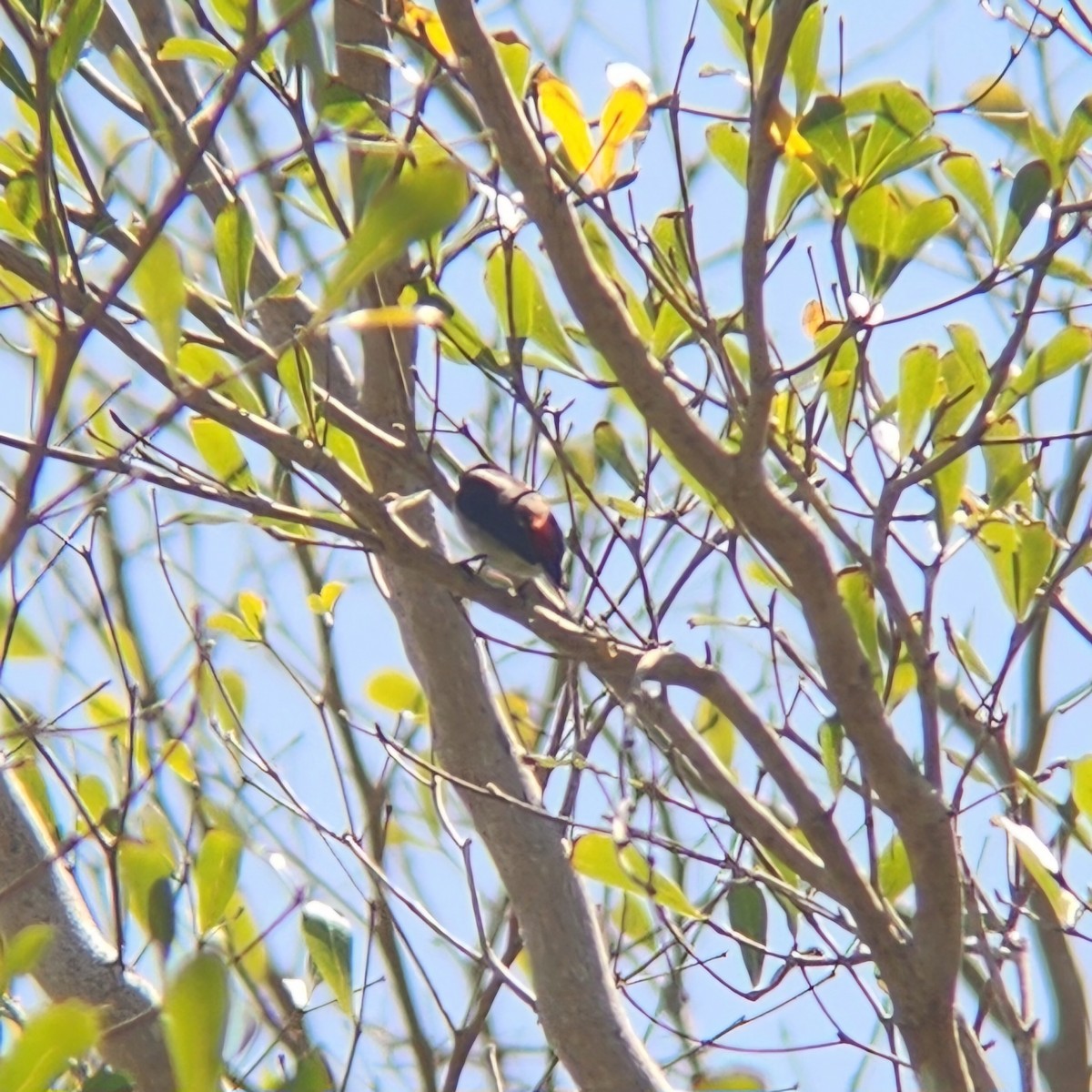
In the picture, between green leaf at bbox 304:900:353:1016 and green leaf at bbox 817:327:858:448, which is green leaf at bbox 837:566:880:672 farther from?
green leaf at bbox 304:900:353:1016

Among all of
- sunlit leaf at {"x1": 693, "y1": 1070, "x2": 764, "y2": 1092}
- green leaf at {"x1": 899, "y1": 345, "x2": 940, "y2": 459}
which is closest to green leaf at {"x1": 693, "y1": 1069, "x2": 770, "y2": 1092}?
sunlit leaf at {"x1": 693, "y1": 1070, "x2": 764, "y2": 1092}

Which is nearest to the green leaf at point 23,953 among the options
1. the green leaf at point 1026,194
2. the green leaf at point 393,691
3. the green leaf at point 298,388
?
the green leaf at point 298,388

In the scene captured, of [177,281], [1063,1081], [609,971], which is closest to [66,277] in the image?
[177,281]

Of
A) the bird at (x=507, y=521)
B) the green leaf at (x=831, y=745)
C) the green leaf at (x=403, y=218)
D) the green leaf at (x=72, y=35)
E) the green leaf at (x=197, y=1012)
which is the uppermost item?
the bird at (x=507, y=521)

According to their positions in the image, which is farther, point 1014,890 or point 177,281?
point 1014,890

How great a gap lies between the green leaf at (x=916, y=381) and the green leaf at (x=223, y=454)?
71 centimetres

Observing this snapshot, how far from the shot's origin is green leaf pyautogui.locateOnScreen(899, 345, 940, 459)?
157cm

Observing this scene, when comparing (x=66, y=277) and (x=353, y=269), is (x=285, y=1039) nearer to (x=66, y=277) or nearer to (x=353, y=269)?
(x=66, y=277)

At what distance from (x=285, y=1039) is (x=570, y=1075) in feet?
1.49

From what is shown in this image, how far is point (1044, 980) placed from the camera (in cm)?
247

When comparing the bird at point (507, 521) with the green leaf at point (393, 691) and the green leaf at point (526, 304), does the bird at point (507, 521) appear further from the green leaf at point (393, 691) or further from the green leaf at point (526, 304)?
the green leaf at point (526, 304)

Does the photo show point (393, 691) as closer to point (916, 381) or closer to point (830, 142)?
point (916, 381)

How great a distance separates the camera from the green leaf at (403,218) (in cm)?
80

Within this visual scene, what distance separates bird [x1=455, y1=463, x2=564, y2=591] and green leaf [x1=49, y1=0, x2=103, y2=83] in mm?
930
